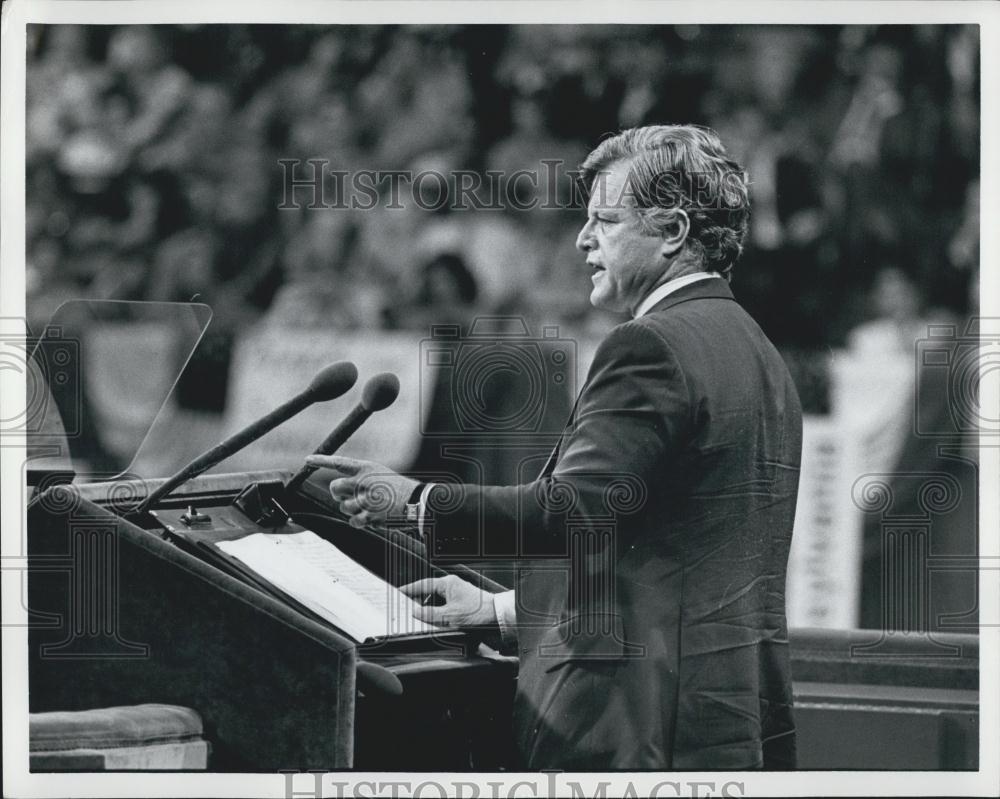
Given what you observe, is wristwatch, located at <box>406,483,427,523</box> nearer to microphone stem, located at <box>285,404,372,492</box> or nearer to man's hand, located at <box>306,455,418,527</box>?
man's hand, located at <box>306,455,418,527</box>

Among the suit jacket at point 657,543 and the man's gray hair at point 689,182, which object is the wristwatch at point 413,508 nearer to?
the suit jacket at point 657,543

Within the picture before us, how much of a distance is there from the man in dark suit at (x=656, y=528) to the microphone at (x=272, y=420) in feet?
0.88

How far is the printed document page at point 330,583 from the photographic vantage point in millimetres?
2766

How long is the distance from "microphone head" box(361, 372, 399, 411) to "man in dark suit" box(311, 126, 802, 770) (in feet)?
0.98

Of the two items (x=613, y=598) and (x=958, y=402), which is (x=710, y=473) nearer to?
(x=613, y=598)

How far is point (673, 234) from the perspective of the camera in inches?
123

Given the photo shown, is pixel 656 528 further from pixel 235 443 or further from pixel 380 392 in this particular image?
pixel 235 443

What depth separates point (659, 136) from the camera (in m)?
3.32

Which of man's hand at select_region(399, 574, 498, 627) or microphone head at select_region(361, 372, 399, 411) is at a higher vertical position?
microphone head at select_region(361, 372, 399, 411)

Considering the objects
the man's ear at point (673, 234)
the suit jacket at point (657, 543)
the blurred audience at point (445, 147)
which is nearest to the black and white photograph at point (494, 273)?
the blurred audience at point (445, 147)

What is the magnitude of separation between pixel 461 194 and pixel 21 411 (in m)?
1.29

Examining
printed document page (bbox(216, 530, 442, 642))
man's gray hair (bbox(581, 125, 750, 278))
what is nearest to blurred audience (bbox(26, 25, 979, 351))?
man's gray hair (bbox(581, 125, 750, 278))

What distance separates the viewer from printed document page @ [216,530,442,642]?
2.77 m

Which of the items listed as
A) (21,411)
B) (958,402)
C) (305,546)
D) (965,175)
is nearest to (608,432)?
(305,546)
